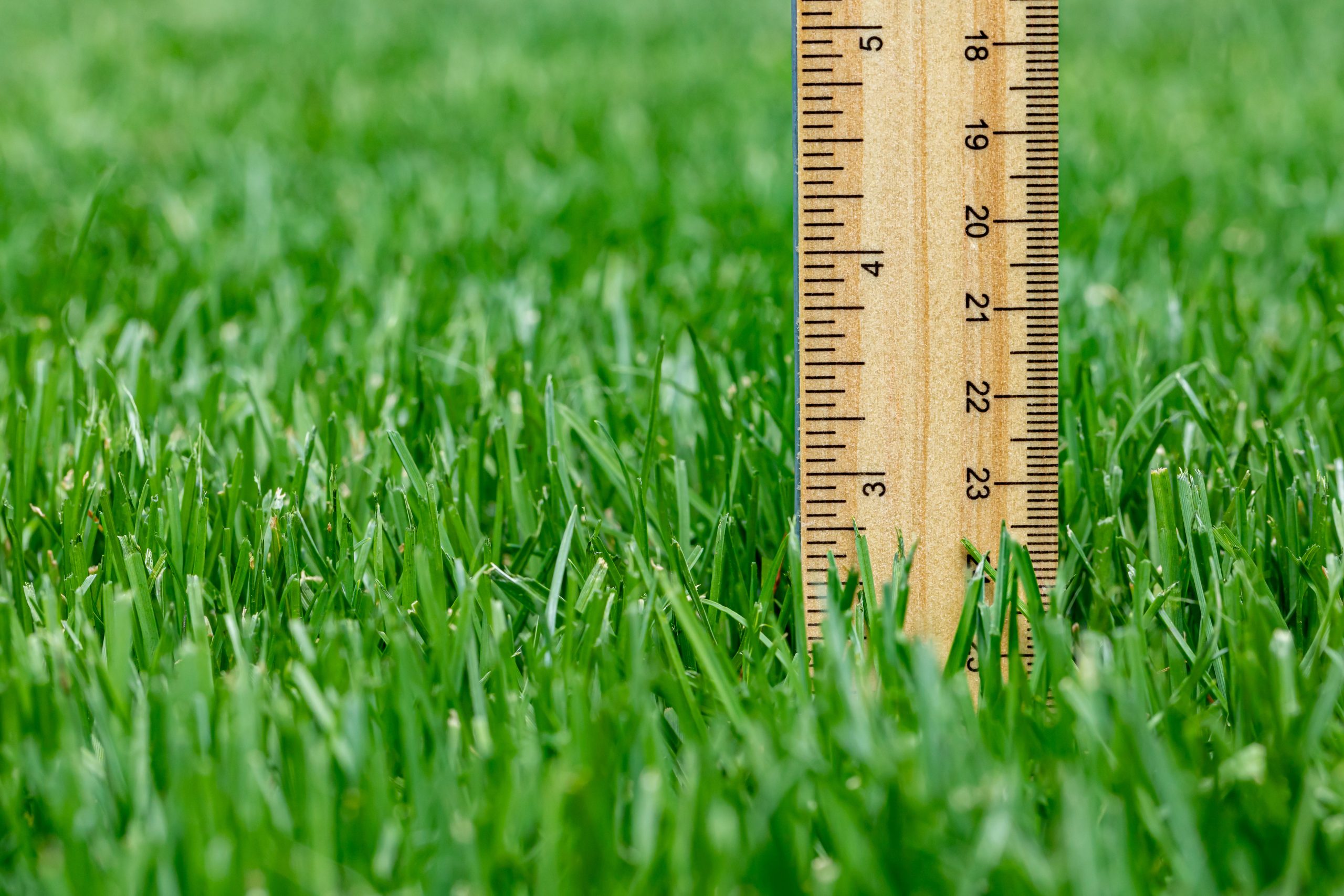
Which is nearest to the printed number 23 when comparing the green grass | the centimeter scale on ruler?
the centimeter scale on ruler

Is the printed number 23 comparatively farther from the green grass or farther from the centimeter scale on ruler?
the green grass

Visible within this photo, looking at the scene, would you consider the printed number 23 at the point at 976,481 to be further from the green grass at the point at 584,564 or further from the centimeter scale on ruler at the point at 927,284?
the green grass at the point at 584,564

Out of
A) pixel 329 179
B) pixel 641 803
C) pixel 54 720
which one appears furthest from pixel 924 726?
pixel 329 179

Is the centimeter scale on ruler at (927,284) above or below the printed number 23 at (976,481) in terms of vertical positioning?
above

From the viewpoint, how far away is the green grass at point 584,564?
1.01 meters

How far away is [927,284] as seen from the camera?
140 cm

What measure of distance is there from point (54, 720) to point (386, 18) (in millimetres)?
6086

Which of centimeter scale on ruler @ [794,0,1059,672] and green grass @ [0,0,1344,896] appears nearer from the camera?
green grass @ [0,0,1344,896]

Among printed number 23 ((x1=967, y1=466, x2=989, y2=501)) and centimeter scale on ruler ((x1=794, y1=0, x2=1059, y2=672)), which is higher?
centimeter scale on ruler ((x1=794, y1=0, x2=1059, y2=672))

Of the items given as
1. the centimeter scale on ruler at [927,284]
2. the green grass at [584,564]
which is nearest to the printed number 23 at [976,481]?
the centimeter scale on ruler at [927,284]

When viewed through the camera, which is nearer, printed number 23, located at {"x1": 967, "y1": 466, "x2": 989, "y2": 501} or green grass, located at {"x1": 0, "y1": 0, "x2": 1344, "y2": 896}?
green grass, located at {"x1": 0, "y1": 0, "x2": 1344, "y2": 896}

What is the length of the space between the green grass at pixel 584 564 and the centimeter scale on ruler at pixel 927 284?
0.30 ft

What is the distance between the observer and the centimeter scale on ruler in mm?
1375

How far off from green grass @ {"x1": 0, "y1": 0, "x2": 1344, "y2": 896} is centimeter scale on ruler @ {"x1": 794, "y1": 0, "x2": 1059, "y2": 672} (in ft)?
0.30
